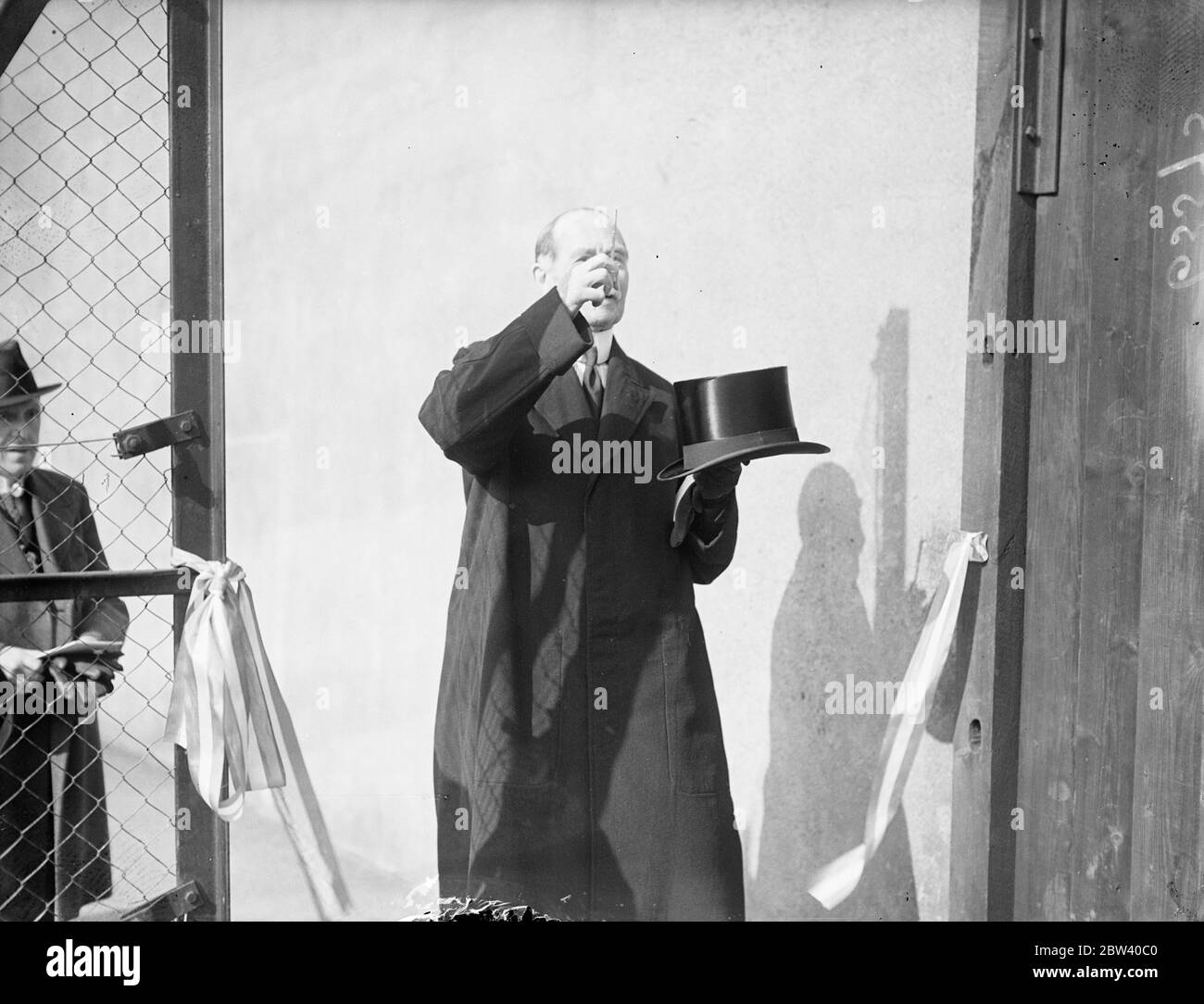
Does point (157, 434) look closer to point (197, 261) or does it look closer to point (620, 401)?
point (197, 261)

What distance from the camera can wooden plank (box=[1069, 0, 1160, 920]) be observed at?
2787 mm

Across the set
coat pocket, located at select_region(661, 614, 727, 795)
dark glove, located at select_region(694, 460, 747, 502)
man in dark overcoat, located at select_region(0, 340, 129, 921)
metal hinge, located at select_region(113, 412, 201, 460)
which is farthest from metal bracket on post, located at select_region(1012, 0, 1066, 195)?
man in dark overcoat, located at select_region(0, 340, 129, 921)

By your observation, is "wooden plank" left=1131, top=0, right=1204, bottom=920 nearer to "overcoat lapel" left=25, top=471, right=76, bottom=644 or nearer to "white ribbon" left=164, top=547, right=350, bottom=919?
"white ribbon" left=164, top=547, right=350, bottom=919

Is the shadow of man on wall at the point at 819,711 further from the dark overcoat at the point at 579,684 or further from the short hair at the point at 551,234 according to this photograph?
the short hair at the point at 551,234

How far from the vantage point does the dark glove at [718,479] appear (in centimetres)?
270

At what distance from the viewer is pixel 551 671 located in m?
2.78

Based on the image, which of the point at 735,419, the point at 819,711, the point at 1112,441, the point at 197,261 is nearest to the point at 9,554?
the point at 197,261

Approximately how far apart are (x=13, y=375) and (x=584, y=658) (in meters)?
1.64

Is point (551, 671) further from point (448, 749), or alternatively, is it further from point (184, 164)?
point (184, 164)

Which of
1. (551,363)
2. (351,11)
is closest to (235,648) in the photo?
(551,363)

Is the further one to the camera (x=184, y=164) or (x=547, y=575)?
(x=547, y=575)

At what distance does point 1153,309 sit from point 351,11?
6.68 ft

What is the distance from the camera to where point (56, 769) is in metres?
3.15

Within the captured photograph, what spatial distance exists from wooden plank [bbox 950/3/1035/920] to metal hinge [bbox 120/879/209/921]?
1901mm
